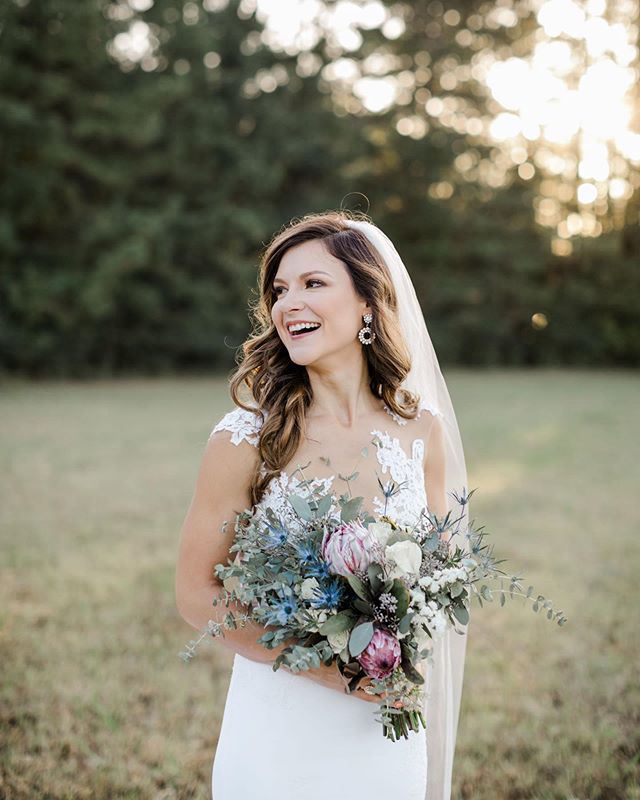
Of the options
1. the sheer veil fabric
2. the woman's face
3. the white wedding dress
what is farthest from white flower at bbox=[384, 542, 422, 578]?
the sheer veil fabric

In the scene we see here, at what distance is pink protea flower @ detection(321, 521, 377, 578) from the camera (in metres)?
1.85

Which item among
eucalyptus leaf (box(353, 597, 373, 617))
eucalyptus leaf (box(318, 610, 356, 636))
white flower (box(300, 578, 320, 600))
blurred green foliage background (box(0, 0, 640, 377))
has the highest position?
blurred green foliage background (box(0, 0, 640, 377))

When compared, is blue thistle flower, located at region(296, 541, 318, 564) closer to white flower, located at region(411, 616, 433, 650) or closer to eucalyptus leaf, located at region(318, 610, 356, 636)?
eucalyptus leaf, located at region(318, 610, 356, 636)

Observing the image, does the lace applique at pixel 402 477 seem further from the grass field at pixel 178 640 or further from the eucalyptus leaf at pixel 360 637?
the grass field at pixel 178 640

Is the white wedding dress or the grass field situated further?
the grass field

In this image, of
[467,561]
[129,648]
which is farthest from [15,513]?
[467,561]

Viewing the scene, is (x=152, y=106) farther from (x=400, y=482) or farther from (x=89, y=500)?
(x=400, y=482)

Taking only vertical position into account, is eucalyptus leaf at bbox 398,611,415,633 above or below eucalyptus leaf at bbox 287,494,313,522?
below

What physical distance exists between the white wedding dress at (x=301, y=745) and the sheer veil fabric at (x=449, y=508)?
59cm

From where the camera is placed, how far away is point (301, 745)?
219cm

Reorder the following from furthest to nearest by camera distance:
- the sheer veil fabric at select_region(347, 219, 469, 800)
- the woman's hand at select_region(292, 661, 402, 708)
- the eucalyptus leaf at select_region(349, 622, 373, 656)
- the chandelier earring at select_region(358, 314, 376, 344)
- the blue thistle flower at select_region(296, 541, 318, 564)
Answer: the sheer veil fabric at select_region(347, 219, 469, 800) < the chandelier earring at select_region(358, 314, 376, 344) < the woman's hand at select_region(292, 661, 402, 708) < the blue thistle flower at select_region(296, 541, 318, 564) < the eucalyptus leaf at select_region(349, 622, 373, 656)

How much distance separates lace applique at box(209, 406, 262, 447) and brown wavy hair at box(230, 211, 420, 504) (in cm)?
3

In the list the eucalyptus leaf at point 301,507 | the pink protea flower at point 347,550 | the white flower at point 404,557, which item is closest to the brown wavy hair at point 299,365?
the eucalyptus leaf at point 301,507

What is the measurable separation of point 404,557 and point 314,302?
914mm
